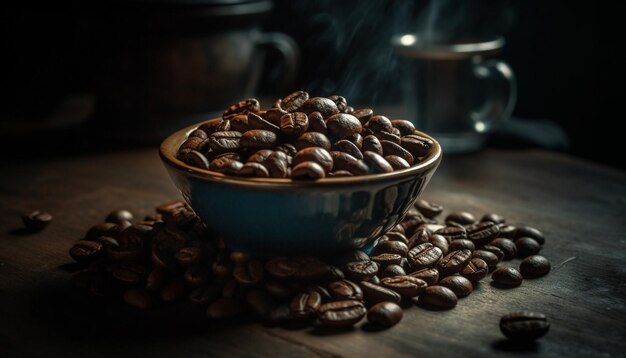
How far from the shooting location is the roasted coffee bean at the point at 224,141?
1206 millimetres

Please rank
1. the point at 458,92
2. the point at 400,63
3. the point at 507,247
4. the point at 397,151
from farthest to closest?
the point at 400,63
the point at 458,92
the point at 507,247
the point at 397,151

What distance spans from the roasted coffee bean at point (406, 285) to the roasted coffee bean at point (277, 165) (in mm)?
240

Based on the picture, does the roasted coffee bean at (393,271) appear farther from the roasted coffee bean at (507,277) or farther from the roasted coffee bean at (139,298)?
the roasted coffee bean at (139,298)

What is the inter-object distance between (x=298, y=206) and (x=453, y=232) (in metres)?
0.39

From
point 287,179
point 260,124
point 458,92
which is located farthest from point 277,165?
point 458,92

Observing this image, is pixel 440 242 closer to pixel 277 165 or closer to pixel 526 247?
pixel 526 247

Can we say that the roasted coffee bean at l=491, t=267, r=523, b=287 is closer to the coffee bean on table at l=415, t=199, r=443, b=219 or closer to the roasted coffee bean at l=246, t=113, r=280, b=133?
the coffee bean on table at l=415, t=199, r=443, b=219

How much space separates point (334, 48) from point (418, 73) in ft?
2.79

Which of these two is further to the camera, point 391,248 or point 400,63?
point 400,63

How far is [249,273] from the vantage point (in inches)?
44.8

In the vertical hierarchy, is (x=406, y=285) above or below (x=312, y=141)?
below

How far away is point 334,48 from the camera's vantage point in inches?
113

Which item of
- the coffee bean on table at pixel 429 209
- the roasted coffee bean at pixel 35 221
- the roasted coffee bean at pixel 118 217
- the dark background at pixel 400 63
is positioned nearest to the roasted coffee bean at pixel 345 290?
the coffee bean on table at pixel 429 209

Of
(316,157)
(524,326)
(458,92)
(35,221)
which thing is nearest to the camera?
(524,326)
